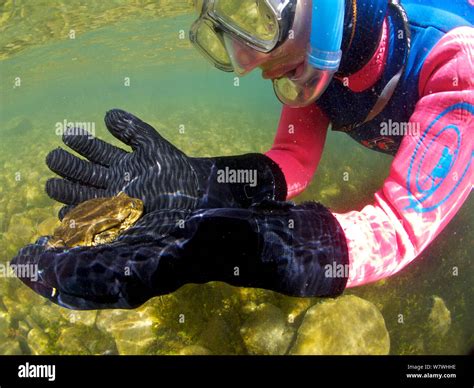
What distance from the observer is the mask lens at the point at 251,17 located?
2.17 m

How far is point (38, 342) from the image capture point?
4996 mm

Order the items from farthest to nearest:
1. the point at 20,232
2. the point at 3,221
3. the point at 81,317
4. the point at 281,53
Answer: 1. the point at 3,221
2. the point at 20,232
3. the point at 81,317
4. the point at 281,53

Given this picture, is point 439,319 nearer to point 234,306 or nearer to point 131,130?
point 234,306

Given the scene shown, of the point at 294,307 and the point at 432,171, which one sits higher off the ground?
the point at 432,171

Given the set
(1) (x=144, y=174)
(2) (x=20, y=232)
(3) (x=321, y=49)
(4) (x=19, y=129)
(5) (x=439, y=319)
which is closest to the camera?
(3) (x=321, y=49)

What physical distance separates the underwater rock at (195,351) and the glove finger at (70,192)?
2.57 metres

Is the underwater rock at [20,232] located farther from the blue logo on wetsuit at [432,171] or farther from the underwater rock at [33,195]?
the blue logo on wetsuit at [432,171]

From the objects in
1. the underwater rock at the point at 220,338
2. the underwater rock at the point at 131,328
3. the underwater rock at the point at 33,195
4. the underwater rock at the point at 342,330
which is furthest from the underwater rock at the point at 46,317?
the underwater rock at the point at 33,195

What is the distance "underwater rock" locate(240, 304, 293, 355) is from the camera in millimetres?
4137

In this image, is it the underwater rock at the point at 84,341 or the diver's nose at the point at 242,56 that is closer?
the diver's nose at the point at 242,56

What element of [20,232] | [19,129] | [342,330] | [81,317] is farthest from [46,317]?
[19,129]

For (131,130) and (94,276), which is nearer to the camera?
(94,276)

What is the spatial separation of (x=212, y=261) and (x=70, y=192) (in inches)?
62.6

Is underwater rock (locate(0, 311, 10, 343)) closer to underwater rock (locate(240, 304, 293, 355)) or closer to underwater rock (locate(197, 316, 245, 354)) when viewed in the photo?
underwater rock (locate(197, 316, 245, 354))
